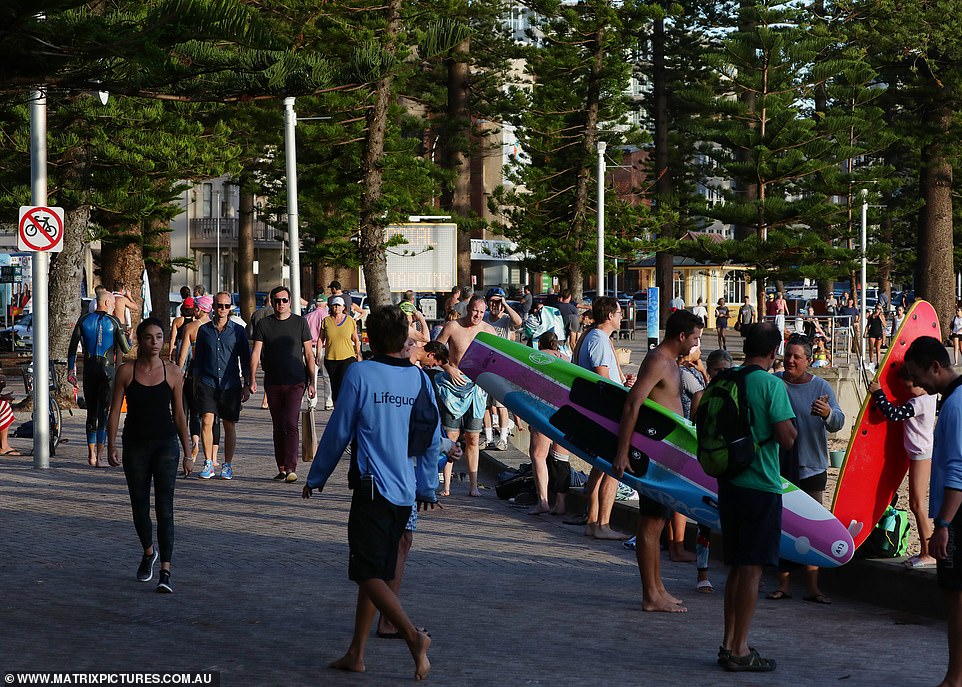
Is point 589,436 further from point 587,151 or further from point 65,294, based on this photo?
point 587,151

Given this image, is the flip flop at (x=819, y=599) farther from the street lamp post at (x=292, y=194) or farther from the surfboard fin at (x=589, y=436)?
the street lamp post at (x=292, y=194)

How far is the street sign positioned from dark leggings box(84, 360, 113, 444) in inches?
1037

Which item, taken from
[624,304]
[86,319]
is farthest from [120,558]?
[624,304]

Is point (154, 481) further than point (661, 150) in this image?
No

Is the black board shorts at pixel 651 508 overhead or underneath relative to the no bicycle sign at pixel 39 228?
underneath

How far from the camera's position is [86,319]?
15547 mm

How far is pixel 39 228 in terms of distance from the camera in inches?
578

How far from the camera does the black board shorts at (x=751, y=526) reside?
266 inches

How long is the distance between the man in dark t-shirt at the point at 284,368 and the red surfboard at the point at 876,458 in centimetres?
604

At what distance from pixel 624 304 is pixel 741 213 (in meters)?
19.9

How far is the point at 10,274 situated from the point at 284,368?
29364 mm

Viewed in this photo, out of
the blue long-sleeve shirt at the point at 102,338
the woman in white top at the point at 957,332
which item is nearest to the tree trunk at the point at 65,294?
the blue long-sleeve shirt at the point at 102,338

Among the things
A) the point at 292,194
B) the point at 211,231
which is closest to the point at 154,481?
the point at 292,194

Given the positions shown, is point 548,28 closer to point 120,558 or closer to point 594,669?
point 120,558
